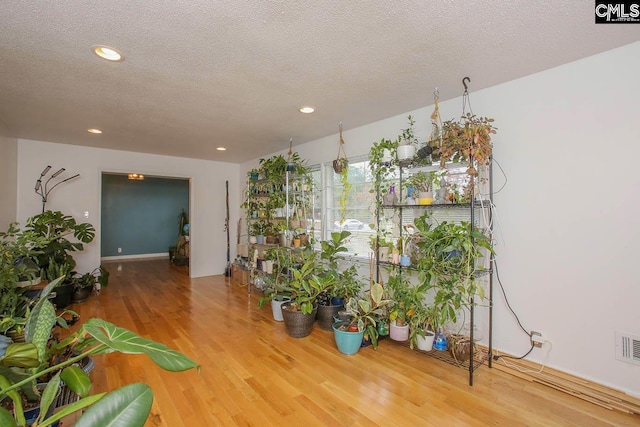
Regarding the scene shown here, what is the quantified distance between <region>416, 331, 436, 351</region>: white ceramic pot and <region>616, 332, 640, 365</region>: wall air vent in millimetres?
1201

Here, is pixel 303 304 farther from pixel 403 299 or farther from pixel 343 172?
pixel 343 172

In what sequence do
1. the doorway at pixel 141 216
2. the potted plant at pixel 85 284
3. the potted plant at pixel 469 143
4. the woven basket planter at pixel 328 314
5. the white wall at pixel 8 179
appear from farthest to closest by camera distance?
the doorway at pixel 141 216 < the potted plant at pixel 85 284 < the white wall at pixel 8 179 < the woven basket planter at pixel 328 314 < the potted plant at pixel 469 143

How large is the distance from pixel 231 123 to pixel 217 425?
3.03 metres

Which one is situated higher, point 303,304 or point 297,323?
point 303,304

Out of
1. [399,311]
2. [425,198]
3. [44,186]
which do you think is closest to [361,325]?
[399,311]

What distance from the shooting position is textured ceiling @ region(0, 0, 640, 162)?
1.60 meters

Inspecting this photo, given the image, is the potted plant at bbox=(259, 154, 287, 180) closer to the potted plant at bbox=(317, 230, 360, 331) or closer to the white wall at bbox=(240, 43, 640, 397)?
the potted plant at bbox=(317, 230, 360, 331)

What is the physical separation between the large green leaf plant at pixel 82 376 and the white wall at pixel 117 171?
182 inches

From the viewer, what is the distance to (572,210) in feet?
7.05

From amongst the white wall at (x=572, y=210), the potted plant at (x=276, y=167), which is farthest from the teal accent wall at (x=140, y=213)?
the white wall at (x=572, y=210)

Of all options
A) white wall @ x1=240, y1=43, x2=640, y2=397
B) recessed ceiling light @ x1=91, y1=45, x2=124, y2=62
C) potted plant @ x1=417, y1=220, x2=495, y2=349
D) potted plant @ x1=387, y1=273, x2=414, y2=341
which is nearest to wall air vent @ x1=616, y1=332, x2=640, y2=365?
white wall @ x1=240, y1=43, x2=640, y2=397

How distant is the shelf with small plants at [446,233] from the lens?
7.34 ft

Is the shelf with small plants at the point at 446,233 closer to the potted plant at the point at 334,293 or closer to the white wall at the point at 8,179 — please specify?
the potted plant at the point at 334,293

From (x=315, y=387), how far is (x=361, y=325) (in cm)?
74
